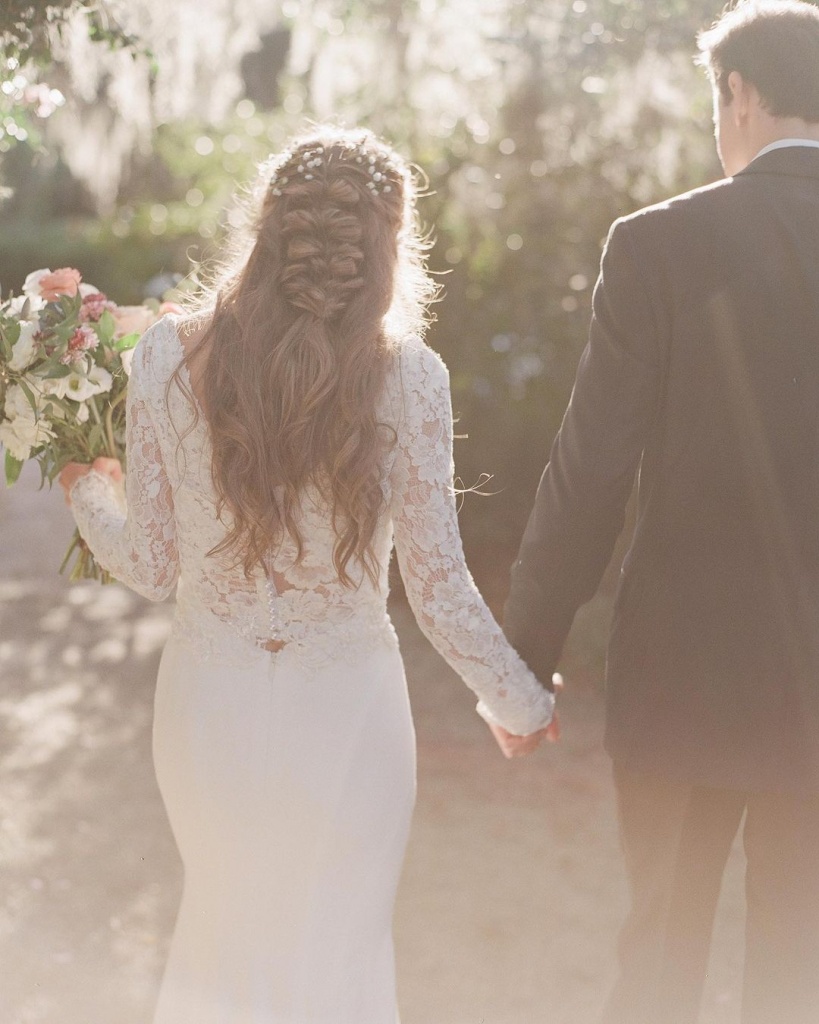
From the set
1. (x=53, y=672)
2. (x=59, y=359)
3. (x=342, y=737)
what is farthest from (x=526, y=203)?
(x=342, y=737)

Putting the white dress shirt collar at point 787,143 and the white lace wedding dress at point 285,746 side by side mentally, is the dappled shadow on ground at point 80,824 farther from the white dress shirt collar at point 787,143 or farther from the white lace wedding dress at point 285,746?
the white dress shirt collar at point 787,143

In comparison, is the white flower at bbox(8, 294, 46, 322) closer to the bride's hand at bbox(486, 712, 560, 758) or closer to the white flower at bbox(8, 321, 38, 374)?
the white flower at bbox(8, 321, 38, 374)

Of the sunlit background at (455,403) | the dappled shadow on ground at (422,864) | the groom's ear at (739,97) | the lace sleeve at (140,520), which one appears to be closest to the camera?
the lace sleeve at (140,520)

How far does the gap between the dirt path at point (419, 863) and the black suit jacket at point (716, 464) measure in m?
1.33

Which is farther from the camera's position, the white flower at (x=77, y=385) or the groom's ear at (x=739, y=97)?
the white flower at (x=77, y=385)

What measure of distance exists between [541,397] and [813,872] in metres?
4.95

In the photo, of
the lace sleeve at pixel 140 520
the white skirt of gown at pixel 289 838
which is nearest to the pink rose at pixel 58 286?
the lace sleeve at pixel 140 520

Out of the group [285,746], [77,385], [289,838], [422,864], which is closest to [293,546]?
[285,746]

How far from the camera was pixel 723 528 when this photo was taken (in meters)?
2.45

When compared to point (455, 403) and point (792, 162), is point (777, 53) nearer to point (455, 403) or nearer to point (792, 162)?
point (792, 162)

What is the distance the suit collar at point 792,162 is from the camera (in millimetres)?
2459

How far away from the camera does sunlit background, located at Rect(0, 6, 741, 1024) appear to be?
3.71 meters

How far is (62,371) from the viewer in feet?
9.20

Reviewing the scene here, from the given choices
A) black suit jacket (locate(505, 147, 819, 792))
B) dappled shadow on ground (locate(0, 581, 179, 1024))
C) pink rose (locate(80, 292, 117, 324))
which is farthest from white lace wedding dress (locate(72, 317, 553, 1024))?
dappled shadow on ground (locate(0, 581, 179, 1024))
